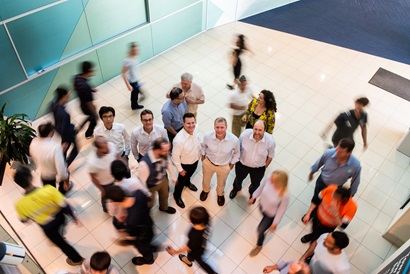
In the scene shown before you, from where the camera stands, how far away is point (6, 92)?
527cm

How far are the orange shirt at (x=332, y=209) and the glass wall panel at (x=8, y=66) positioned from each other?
16.6 feet

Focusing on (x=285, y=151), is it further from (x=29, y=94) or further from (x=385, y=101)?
(x=29, y=94)

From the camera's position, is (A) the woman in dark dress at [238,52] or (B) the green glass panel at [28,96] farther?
(A) the woman in dark dress at [238,52]

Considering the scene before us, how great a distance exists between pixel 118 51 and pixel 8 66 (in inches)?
85.6

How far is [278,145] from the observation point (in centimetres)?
575

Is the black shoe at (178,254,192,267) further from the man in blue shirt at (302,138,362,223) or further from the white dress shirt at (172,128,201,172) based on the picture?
the man in blue shirt at (302,138,362,223)

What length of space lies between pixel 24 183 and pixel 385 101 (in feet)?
22.7

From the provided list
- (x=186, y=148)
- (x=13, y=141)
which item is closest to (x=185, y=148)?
(x=186, y=148)

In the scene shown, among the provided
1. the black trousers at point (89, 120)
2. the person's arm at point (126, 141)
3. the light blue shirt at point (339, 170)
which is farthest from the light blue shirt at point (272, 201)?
the black trousers at point (89, 120)

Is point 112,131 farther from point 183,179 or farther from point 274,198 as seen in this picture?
point 274,198

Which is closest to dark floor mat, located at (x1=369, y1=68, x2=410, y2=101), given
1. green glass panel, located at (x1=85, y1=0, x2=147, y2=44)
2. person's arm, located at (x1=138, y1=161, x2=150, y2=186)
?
green glass panel, located at (x1=85, y1=0, x2=147, y2=44)

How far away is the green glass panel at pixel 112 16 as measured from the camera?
5921 millimetres

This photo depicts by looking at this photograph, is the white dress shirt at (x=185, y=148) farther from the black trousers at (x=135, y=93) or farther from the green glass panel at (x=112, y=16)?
the green glass panel at (x=112, y=16)

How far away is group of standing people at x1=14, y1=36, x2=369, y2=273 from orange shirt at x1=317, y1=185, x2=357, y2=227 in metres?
0.01
